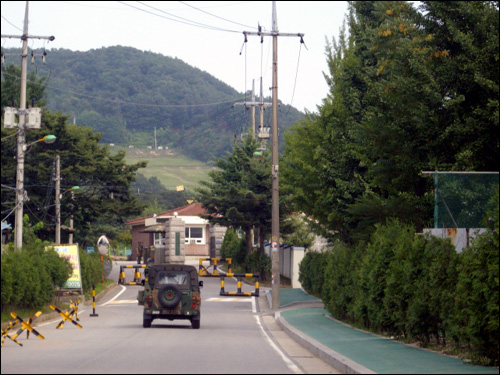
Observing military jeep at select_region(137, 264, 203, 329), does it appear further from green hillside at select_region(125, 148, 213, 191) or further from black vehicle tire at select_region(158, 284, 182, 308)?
green hillside at select_region(125, 148, 213, 191)

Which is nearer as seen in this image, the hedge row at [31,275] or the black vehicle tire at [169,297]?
the black vehicle tire at [169,297]

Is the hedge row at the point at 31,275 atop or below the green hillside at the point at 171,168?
below

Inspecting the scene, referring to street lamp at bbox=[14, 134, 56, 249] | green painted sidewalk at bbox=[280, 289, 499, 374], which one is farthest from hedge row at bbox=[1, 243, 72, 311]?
green painted sidewalk at bbox=[280, 289, 499, 374]

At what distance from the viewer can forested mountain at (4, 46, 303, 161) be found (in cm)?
14938

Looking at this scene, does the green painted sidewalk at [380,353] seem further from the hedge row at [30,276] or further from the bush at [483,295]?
the hedge row at [30,276]

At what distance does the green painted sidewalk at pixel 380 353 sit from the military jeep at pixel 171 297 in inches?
129

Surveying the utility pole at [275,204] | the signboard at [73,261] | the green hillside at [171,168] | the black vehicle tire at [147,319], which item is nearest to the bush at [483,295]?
the black vehicle tire at [147,319]

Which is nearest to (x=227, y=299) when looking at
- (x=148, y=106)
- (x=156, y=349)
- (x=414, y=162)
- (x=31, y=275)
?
(x=31, y=275)

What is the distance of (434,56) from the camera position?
69.0 feet

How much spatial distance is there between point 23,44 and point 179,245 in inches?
1331

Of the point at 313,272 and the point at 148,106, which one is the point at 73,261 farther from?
the point at 148,106

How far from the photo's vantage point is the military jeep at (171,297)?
75.7 feet

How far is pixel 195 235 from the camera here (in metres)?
82.4

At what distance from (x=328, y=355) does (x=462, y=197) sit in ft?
16.6
